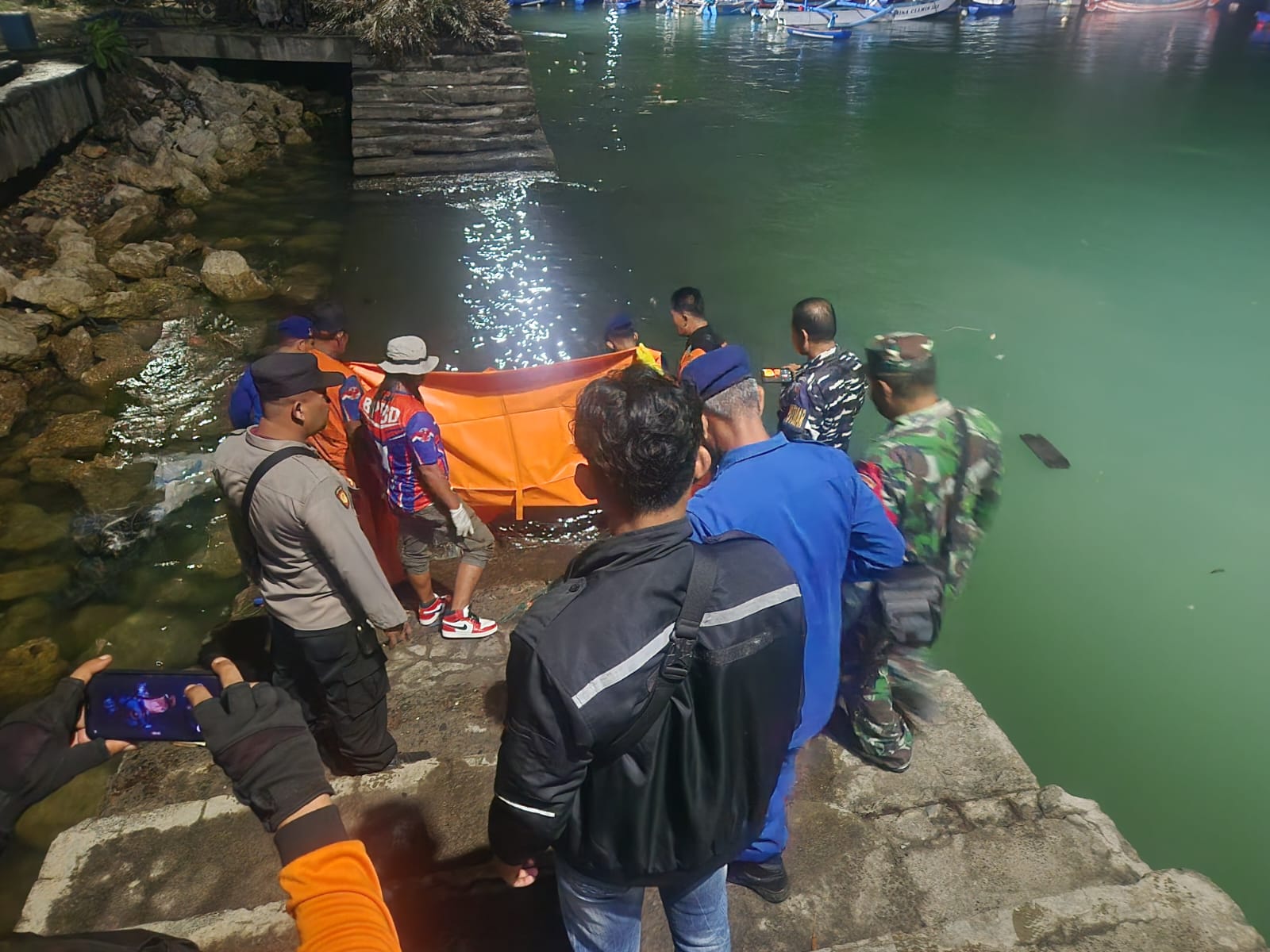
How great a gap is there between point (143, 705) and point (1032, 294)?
11273mm

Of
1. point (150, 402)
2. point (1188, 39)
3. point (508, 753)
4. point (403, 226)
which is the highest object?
point (1188, 39)

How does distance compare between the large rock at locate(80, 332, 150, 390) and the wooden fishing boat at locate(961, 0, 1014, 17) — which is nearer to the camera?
the large rock at locate(80, 332, 150, 390)

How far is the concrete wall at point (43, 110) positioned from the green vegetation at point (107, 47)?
1.16 ft

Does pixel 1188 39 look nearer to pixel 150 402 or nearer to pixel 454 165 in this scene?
pixel 454 165

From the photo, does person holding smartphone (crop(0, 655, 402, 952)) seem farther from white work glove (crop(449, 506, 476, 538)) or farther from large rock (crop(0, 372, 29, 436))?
large rock (crop(0, 372, 29, 436))

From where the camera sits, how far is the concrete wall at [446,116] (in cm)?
1308

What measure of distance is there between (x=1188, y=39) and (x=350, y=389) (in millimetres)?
38631

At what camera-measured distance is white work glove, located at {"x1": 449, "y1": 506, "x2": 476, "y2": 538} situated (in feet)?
13.7

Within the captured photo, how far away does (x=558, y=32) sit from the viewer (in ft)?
97.5

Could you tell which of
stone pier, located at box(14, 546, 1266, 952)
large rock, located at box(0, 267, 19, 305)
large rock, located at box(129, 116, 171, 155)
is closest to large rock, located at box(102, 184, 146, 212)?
large rock, located at box(129, 116, 171, 155)

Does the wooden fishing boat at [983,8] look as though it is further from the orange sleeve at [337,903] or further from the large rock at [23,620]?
the orange sleeve at [337,903]

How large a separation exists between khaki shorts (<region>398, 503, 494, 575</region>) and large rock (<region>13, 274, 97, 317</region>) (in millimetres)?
6746

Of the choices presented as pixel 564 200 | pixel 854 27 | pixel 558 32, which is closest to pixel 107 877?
pixel 564 200

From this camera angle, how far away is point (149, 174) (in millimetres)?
11648
